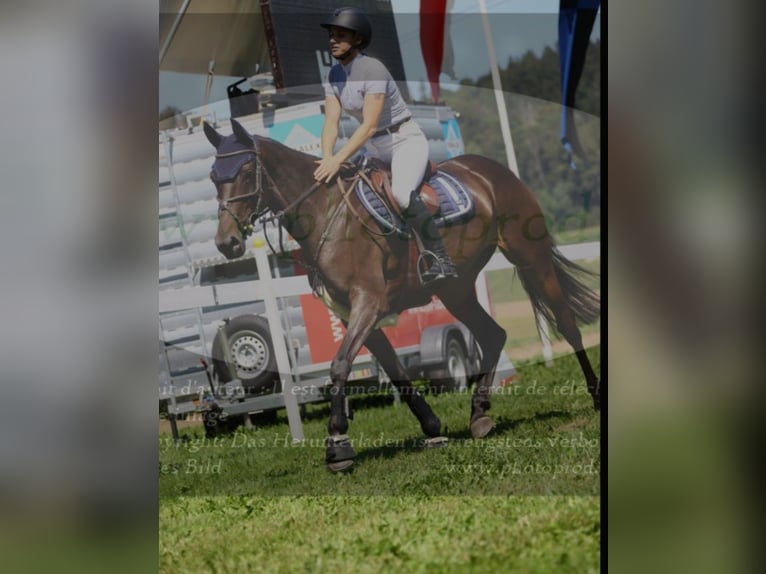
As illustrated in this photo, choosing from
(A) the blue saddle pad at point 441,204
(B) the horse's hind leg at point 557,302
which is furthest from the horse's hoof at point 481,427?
(A) the blue saddle pad at point 441,204

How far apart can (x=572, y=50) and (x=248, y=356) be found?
2.29 meters

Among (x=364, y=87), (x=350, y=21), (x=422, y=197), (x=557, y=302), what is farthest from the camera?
(x=557, y=302)

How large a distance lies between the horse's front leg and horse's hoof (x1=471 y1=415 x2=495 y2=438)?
642mm

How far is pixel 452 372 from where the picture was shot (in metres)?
4.36

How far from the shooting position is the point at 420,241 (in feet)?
14.0

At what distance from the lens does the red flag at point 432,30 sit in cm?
410

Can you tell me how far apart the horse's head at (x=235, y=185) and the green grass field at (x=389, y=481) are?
1.00 meters

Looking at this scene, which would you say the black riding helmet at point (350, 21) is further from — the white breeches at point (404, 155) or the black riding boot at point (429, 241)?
the black riding boot at point (429, 241)

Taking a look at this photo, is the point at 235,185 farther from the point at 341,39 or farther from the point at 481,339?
the point at 481,339

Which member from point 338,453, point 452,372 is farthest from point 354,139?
point 338,453
